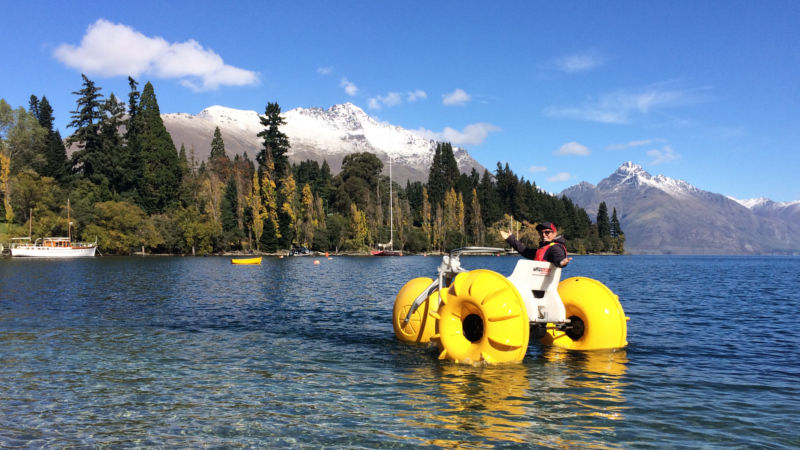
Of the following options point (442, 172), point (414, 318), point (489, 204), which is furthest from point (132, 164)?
point (414, 318)

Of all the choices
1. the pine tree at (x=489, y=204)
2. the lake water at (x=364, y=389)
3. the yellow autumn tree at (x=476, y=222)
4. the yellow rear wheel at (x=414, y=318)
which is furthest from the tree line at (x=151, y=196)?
the yellow rear wheel at (x=414, y=318)

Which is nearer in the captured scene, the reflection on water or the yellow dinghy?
the reflection on water

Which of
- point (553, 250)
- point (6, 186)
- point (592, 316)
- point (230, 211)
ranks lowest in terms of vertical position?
point (592, 316)

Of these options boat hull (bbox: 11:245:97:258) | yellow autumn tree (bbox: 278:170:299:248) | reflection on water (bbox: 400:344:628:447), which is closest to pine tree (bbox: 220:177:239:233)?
yellow autumn tree (bbox: 278:170:299:248)

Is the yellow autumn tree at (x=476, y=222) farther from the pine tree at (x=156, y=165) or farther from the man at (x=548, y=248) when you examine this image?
the man at (x=548, y=248)

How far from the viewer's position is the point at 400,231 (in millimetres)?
143250

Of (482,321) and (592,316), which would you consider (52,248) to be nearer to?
(482,321)

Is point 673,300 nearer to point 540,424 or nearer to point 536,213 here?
point 540,424

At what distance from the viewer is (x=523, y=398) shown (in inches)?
394

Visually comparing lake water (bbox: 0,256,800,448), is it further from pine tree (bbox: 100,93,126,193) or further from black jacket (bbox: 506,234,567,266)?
pine tree (bbox: 100,93,126,193)

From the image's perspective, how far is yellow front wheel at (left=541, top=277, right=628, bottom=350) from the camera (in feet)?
45.0

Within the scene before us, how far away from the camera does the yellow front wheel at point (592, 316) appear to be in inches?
540

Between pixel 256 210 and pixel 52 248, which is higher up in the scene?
pixel 256 210

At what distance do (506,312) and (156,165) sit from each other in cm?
11762
